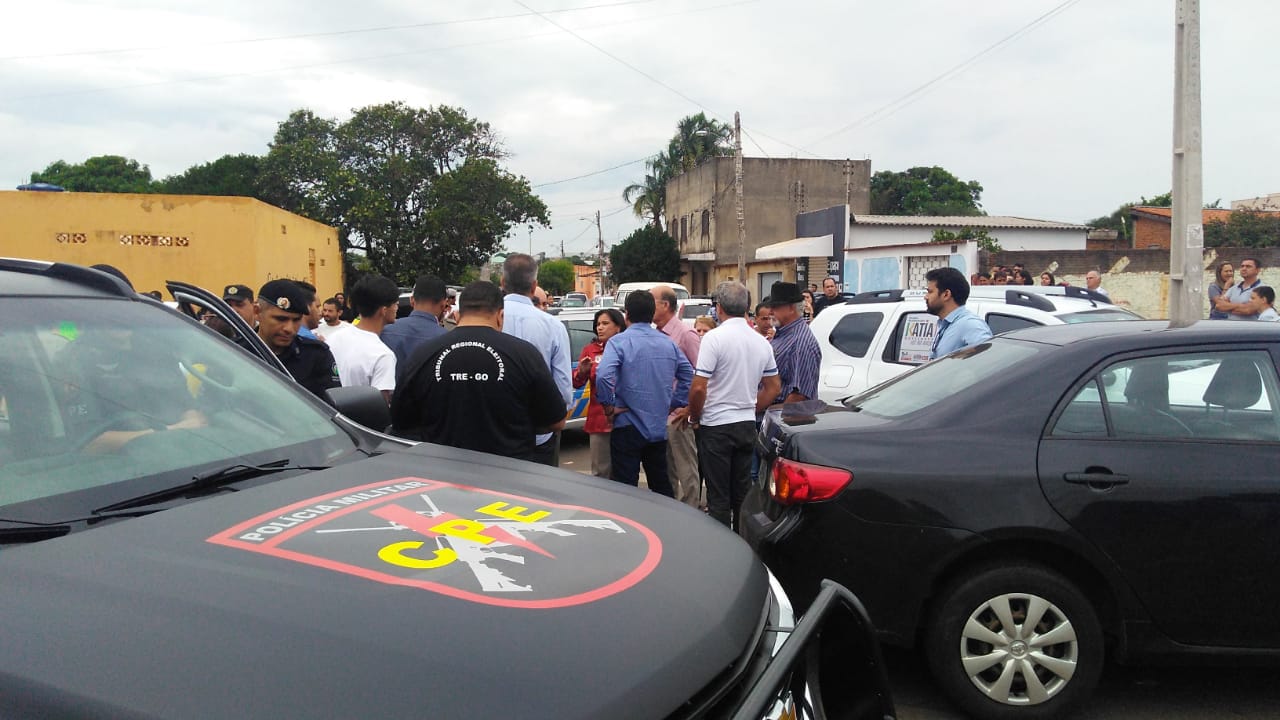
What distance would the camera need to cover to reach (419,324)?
18.1 ft

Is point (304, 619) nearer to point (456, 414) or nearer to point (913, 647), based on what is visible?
point (456, 414)

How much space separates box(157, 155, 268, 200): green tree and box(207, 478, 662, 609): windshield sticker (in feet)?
169

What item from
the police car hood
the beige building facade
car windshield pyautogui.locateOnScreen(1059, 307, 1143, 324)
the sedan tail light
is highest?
the beige building facade

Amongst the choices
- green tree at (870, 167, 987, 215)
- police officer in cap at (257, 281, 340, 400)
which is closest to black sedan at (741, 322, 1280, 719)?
police officer in cap at (257, 281, 340, 400)

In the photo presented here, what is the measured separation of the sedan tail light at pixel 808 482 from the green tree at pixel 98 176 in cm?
5904

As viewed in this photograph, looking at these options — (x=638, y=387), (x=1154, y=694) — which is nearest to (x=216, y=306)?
(x=638, y=387)

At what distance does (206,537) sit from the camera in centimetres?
176

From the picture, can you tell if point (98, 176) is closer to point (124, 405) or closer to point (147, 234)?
point (147, 234)

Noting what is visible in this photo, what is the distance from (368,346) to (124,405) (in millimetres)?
2947

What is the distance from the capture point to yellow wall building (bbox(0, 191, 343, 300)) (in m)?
18.2

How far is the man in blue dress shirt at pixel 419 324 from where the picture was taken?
5.46 meters

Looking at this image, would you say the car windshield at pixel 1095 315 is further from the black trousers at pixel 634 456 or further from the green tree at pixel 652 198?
the green tree at pixel 652 198

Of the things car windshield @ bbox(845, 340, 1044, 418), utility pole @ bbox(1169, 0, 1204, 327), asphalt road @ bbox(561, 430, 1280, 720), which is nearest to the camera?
asphalt road @ bbox(561, 430, 1280, 720)

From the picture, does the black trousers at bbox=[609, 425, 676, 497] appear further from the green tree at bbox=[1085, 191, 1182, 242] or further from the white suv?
the green tree at bbox=[1085, 191, 1182, 242]
